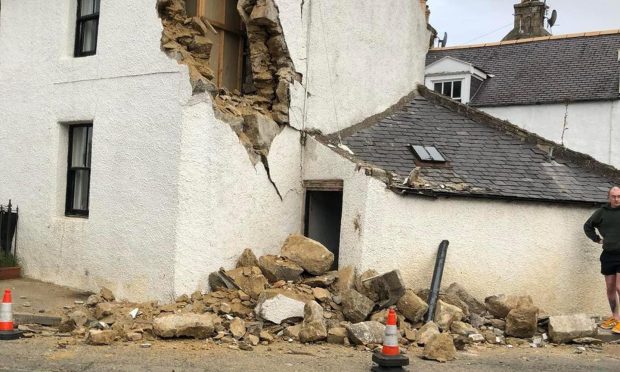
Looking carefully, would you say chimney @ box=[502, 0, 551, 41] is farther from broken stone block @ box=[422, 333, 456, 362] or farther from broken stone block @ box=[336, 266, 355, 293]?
broken stone block @ box=[422, 333, 456, 362]

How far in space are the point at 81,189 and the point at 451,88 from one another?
1648 centimetres

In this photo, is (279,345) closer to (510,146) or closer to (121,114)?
(121,114)

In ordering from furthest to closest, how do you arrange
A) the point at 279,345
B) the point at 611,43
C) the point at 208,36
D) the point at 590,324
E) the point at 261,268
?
the point at 611,43 → the point at 208,36 → the point at 261,268 → the point at 590,324 → the point at 279,345

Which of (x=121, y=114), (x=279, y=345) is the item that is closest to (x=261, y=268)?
(x=279, y=345)

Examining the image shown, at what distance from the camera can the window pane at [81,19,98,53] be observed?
36.6 feet

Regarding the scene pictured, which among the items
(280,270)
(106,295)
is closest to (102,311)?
(106,295)

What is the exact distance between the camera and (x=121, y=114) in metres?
10.2

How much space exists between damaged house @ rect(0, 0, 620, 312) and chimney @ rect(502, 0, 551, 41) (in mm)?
17821

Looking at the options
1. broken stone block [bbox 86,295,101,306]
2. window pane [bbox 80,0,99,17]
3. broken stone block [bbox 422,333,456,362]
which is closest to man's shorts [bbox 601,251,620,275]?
broken stone block [bbox 422,333,456,362]

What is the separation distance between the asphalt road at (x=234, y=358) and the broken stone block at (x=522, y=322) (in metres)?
0.57

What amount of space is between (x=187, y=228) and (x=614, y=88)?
1650cm

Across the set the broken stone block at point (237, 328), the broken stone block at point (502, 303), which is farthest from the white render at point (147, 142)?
the broken stone block at point (502, 303)

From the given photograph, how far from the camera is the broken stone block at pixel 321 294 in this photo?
9.13 metres

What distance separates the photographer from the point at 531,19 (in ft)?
94.1
